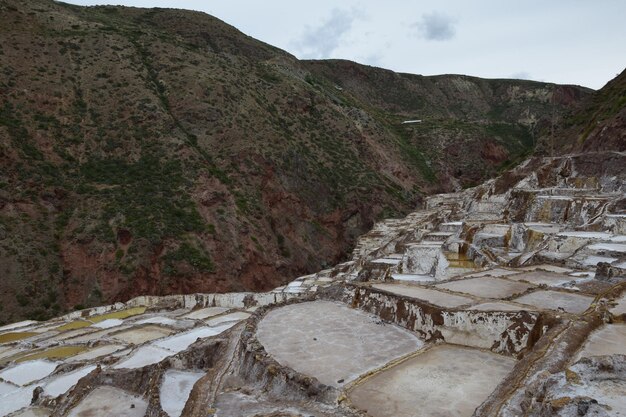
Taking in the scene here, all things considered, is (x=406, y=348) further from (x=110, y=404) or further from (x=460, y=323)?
(x=110, y=404)

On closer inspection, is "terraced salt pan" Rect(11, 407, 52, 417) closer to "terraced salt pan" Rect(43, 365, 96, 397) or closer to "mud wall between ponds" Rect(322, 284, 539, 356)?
"terraced salt pan" Rect(43, 365, 96, 397)

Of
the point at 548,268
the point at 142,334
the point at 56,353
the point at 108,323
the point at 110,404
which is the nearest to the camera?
the point at 110,404

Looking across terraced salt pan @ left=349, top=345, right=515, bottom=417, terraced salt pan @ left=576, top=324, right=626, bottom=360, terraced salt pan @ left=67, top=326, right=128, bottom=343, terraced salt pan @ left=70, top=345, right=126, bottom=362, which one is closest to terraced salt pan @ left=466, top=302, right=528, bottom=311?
terraced salt pan @ left=349, top=345, right=515, bottom=417

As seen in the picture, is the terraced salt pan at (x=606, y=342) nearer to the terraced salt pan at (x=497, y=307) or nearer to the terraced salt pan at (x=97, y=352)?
the terraced salt pan at (x=497, y=307)

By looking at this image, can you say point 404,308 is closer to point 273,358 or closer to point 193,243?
point 273,358

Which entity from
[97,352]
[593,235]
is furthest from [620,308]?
[97,352]

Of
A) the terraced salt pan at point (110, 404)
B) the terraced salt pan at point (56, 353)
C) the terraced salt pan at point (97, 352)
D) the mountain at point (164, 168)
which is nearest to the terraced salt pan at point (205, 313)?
the terraced salt pan at point (97, 352)
